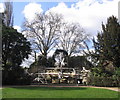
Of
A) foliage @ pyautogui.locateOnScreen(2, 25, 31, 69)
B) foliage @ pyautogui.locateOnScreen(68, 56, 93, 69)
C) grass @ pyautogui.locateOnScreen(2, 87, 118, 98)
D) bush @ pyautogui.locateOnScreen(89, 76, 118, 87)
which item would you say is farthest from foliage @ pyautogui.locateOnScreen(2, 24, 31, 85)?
foliage @ pyautogui.locateOnScreen(68, 56, 93, 69)

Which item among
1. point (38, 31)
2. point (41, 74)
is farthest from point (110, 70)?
point (38, 31)

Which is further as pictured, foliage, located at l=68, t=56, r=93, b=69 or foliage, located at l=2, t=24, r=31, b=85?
foliage, located at l=68, t=56, r=93, b=69

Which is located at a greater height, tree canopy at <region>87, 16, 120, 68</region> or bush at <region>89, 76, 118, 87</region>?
tree canopy at <region>87, 16, 120, 68</region>

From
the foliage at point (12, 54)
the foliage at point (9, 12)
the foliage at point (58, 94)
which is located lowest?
the foliage at point (58, 94)

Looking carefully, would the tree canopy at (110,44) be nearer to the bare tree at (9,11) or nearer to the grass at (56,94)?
the grass at (56,94)

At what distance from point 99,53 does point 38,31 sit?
16109mm

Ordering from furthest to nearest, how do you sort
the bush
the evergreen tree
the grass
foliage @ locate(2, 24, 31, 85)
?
1. foliage @ locate(2, 24, 31, 85)
2. the evergreen tree
3. the bush
4. the grass

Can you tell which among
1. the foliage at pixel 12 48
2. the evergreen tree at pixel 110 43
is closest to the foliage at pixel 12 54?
the foliage at pixel 12 48

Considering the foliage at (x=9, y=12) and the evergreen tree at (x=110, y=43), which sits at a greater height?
the foliage at (x=9, y=12)

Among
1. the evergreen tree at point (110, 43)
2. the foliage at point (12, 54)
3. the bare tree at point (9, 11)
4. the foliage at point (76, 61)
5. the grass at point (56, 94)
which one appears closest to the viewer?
the grass at point (56, 94)

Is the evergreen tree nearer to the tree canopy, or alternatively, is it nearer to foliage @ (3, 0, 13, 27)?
the tree canopy

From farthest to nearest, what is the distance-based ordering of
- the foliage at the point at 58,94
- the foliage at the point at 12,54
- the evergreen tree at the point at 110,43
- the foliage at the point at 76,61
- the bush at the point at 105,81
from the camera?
1. the foliage at the point at 76,61
2. the foliage at the point at 12,54
3. the evergreen tree at the point at 110,43
4. the bush at the point at 105,81
5. the foliage at the point at 58,94

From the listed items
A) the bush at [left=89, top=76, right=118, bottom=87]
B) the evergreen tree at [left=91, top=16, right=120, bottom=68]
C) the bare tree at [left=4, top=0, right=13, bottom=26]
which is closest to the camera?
the bush at [left=89, top=76, right=118, bottom=87]

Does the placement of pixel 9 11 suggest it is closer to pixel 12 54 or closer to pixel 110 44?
pixel 12 54
